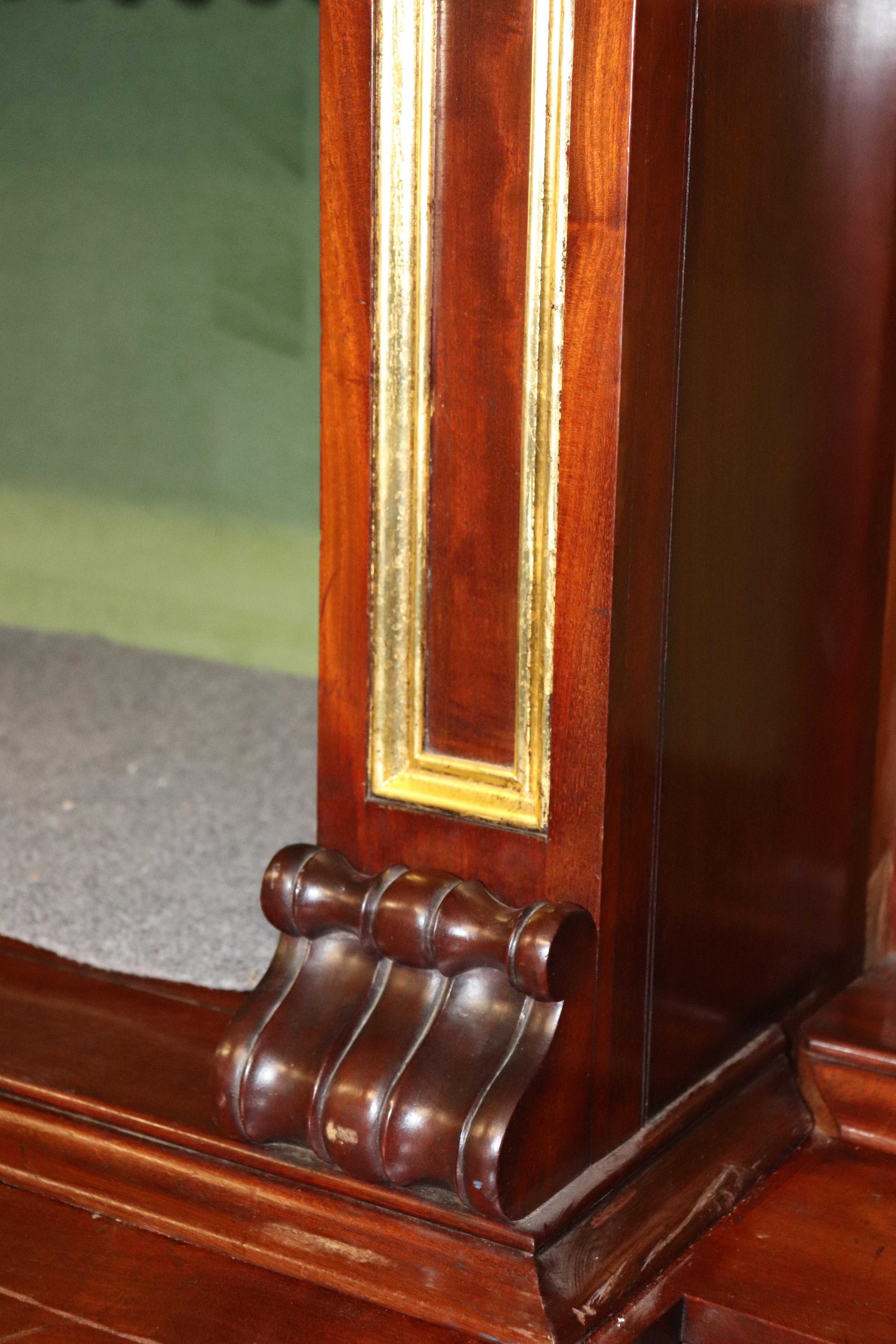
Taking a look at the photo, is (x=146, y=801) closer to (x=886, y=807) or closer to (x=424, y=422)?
(x=886, y=807)

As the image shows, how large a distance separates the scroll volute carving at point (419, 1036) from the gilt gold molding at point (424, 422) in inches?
2.8

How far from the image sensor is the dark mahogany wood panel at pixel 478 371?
3.06ft

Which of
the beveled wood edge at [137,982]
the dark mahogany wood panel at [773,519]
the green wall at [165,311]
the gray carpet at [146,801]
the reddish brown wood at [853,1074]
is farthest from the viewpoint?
the green wall at [165,311]

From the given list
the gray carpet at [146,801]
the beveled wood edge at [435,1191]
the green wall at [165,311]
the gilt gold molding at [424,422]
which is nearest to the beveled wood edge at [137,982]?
the gray carpet at [146,801]

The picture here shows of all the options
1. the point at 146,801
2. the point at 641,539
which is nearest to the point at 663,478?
the point at 641,539

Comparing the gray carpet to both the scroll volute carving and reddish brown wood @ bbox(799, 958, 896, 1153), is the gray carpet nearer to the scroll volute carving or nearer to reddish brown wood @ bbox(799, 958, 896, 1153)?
the scroll volute carving

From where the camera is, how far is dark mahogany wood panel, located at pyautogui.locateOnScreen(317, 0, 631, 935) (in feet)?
2.95

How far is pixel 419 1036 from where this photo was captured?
38.9 inches

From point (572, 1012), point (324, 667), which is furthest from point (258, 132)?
point (572, 1012)

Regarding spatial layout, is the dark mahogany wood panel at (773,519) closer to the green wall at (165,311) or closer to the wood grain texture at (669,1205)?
the wood grain texture at (669,1205)

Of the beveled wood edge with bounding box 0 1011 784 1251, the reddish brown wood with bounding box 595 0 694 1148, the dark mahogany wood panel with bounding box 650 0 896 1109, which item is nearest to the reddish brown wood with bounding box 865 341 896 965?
the dark mahogany wood panel with bounding box 650 0 896 1109

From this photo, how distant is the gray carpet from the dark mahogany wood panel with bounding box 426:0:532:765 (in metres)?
0.50

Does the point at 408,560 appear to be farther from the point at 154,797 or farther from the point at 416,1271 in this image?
the point at 154,797

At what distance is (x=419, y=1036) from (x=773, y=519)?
0.46m
